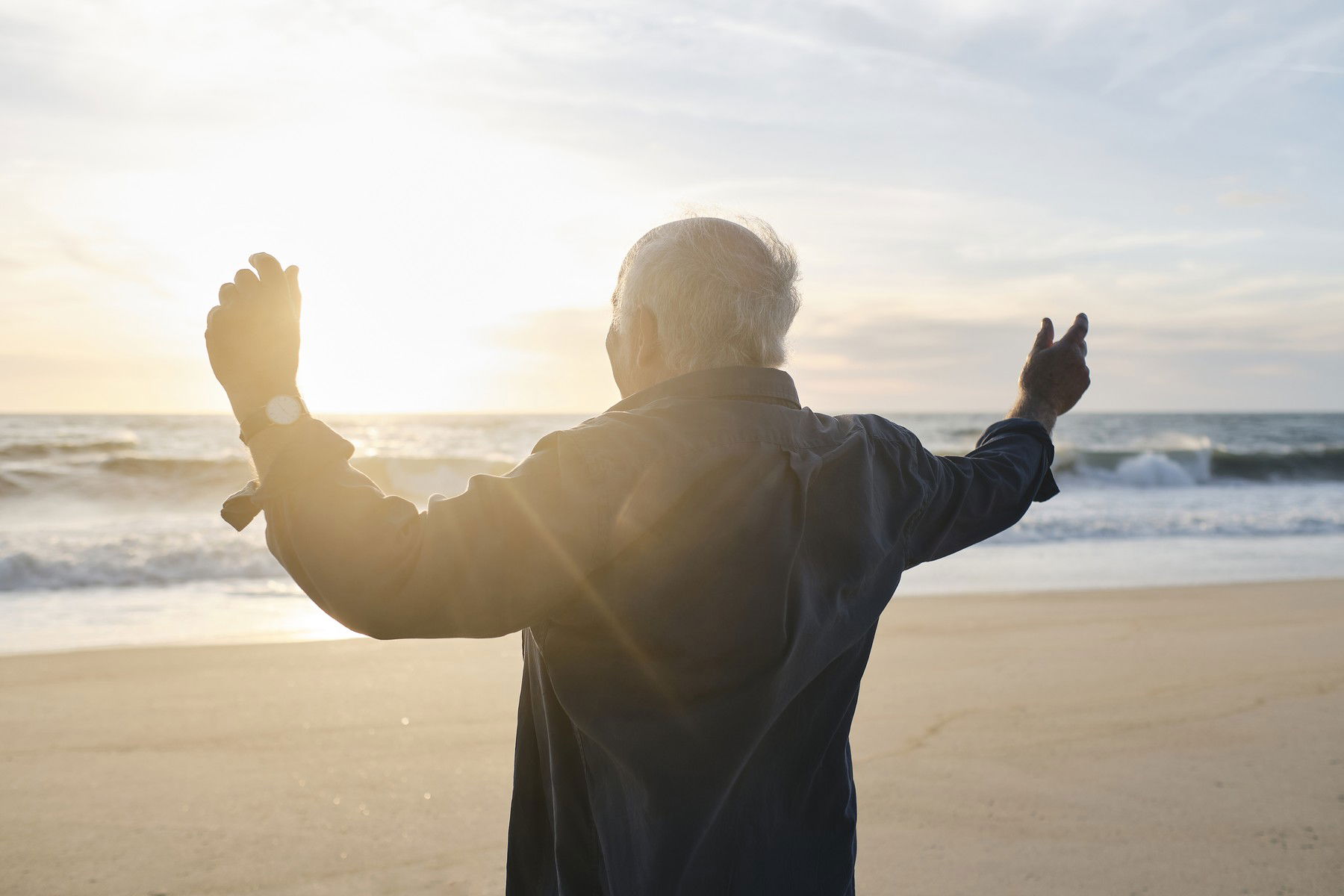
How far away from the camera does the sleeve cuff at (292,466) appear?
971 mm

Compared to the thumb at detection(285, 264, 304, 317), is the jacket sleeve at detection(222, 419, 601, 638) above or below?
below

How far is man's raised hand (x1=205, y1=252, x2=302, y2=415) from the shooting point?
1.00 meters

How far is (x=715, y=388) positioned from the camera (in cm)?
118

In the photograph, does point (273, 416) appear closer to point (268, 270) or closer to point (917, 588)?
point (268, 270)

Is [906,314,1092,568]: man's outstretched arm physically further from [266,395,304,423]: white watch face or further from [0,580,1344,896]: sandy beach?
[0,580,1344,896]: sandy beach

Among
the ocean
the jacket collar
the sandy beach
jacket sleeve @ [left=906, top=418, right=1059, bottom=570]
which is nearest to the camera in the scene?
the jacket collar

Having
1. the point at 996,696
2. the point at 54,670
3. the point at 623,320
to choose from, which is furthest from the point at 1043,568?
the point at 623,320

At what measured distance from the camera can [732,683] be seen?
114cm

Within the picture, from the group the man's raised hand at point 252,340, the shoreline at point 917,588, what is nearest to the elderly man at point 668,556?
the man's raised hand at point 252,340

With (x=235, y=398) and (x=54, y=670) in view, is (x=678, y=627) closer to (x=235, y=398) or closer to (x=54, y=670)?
(x=235, y=398)

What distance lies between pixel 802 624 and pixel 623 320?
480 mm

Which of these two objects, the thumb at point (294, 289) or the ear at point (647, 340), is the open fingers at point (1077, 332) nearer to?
the ear at point (647, 340)

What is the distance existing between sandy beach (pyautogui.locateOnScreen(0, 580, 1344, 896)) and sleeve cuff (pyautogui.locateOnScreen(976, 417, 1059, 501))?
1.67 m

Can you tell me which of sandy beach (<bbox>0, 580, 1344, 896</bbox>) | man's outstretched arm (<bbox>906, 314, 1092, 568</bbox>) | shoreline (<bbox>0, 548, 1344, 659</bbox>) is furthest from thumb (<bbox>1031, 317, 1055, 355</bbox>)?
shoreline (<bbox>0, 548, 1344, 659</bbox>)
